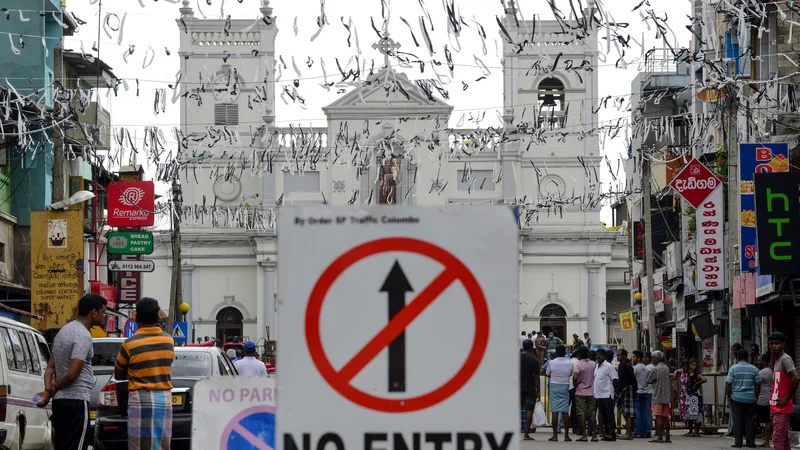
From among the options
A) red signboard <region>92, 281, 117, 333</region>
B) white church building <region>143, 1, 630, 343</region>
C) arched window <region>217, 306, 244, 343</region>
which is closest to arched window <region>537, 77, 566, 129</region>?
white church building <region>143, 1, 630, 343</region>

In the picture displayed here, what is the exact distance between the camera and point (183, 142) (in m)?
32.8

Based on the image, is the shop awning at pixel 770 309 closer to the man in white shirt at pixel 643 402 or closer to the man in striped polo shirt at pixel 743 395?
the man in white shirt at pixel 643 402

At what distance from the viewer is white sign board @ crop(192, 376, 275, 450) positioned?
764 cm

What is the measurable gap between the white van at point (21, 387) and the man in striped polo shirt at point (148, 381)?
8.09 ft

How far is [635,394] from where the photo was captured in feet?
74.4

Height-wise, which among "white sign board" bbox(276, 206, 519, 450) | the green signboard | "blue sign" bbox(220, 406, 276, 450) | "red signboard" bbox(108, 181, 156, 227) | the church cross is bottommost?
"blue sign" bbox(220, 406, 276, 450)

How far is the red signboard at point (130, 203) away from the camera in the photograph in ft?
120

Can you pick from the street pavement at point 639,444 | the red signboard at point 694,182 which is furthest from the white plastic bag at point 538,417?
the red signboard at point 694,182

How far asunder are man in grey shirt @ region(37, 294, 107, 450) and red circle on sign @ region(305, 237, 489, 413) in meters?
6.84

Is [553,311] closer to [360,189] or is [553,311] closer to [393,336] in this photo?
[360,189]

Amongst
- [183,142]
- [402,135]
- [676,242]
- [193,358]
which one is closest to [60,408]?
[193,358]

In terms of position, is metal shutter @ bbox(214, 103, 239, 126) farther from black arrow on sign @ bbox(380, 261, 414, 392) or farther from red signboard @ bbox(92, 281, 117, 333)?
black arrow on sign @ bbox(380, 261, 414, 392)

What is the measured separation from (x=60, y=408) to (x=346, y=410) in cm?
718

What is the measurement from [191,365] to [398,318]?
10.6m
